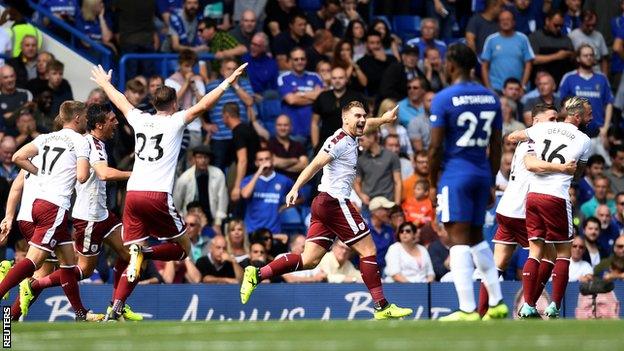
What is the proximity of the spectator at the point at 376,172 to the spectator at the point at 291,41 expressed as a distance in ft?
9.31

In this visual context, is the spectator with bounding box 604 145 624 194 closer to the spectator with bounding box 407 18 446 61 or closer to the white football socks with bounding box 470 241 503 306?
the spectator with bounding box 407 18 446 61

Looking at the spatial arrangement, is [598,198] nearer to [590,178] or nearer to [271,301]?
[590,178]

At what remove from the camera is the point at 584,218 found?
23578 mm

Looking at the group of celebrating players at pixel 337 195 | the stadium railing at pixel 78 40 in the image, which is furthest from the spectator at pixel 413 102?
the group of celebrating players at pixel 337 195

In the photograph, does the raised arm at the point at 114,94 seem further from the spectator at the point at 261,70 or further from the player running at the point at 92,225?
the spectator at the point at 261,70

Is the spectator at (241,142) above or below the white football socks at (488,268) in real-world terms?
below

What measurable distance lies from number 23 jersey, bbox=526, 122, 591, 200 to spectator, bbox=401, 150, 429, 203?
655cm

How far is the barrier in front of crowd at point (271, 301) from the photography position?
2103 centimetres

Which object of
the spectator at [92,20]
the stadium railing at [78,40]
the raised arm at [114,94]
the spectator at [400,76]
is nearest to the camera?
the raised arm at [114,94]

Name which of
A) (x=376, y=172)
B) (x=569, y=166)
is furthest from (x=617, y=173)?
(x=569, y=166)

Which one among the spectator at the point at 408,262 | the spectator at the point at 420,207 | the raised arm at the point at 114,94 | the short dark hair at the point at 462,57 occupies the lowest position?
the spectator at the point at 408,262

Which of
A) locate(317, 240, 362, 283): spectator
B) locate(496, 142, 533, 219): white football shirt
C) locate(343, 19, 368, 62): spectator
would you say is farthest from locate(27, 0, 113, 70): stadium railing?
locate(496, 142, 533, 219): white football shirt

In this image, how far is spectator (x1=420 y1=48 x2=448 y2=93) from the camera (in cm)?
2588

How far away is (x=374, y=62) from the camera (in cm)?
2564
